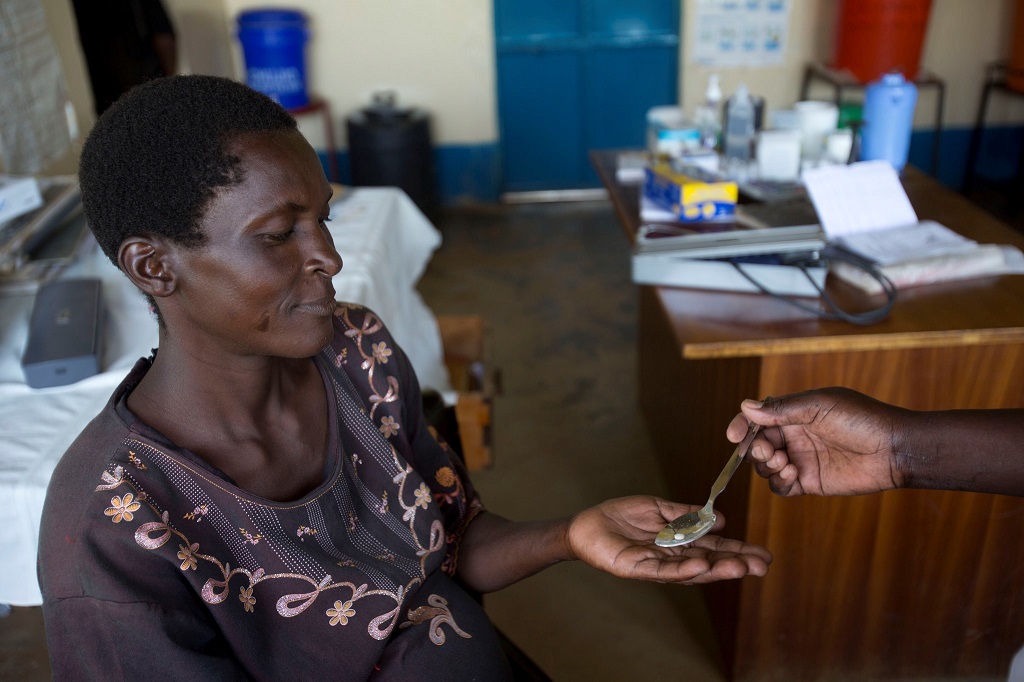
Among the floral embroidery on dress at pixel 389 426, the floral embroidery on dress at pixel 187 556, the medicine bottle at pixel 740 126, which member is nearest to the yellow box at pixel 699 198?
the medicine bottle at pixel 740 126

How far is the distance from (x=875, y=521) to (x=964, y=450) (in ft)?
2.22

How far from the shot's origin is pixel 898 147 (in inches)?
97.0

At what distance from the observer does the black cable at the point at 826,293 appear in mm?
1549

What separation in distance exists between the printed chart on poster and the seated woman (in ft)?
14.6

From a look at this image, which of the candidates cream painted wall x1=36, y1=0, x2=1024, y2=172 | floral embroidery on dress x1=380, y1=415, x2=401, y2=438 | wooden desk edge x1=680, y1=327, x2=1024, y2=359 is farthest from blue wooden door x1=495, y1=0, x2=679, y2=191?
floral embroidery on dress x1=380, y1=415, x2=401, y2=438

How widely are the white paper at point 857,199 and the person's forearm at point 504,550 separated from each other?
41.0 inches

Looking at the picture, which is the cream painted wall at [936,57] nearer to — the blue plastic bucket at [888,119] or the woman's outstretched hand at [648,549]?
the blue plastic bucket at [888,119]

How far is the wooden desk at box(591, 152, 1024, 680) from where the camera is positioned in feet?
5.12

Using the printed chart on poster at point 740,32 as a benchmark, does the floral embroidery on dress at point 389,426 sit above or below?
below

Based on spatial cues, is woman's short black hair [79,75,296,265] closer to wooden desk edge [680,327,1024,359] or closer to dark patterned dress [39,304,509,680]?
dark patterned dress [39,304,509,680]

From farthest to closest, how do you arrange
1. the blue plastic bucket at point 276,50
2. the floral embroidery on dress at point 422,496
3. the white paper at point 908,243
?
the blue plastic bucket at point 276,50, the white paper at point 908,243, the floral embroidery on dress at point 422,496

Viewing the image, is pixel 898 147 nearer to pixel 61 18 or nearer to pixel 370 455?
pixel 370 455

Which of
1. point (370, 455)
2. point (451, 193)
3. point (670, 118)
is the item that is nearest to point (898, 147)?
point (670, 118)

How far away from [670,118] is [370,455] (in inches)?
79.8
